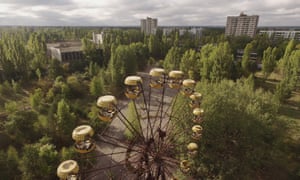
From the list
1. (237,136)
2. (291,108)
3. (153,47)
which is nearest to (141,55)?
(153,47)

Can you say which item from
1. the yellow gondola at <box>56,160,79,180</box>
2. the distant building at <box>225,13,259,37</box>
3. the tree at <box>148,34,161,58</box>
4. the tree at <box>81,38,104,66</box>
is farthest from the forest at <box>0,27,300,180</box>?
the distant building at <box>225,13,259,37</box>

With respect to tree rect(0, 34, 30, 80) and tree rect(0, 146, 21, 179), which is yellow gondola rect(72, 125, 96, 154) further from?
tree rect(0, 34, 30, 80)

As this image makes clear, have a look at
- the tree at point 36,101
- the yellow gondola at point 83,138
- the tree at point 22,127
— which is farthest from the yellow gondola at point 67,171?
the tree at point 36,101

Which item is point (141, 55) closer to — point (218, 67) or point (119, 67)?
point (119, 67)

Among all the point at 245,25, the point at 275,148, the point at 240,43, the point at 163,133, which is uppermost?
the point at 245,25

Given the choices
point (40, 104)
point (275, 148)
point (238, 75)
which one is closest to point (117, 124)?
point (40, 104)

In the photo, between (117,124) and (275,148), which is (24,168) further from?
(275,148)
